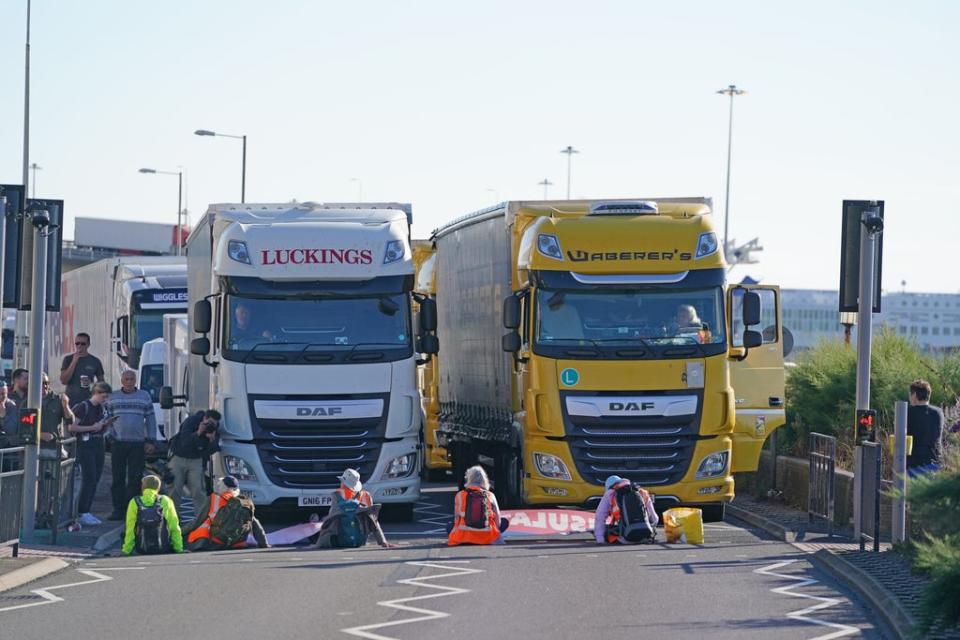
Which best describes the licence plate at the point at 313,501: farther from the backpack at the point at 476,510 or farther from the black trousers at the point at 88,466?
the black trousers at the point at 88,466

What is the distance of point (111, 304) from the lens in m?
36.9

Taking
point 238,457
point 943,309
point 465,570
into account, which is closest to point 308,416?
point 238,457

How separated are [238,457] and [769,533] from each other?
21.1 feet

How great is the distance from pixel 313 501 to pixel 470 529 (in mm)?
2470

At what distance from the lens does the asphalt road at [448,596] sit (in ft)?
39.0

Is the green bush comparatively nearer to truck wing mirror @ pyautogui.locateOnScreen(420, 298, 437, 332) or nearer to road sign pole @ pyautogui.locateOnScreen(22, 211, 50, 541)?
truck wing mirror @ pyautogui.locateOnScreen(420, 298, 437, 332)

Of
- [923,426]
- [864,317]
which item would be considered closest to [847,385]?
[923,426]

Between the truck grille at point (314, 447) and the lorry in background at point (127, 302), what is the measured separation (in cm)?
1498

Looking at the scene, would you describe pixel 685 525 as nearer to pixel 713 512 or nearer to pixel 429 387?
pixel 713 512

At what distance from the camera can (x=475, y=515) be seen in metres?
18.4

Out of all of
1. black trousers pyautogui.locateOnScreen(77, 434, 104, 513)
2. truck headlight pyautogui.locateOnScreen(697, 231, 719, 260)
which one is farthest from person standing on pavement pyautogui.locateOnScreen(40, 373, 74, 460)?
truck headlight pyautogui.locateOnScreen(697, 231, 719, 260)

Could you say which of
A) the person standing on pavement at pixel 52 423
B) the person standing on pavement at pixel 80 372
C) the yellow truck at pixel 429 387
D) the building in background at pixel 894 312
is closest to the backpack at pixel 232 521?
the person standing on pavement at pixel 52 423

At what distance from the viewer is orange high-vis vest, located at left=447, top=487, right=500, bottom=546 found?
18281 millimetres

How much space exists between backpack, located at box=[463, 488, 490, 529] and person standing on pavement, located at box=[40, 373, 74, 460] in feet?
14.8
